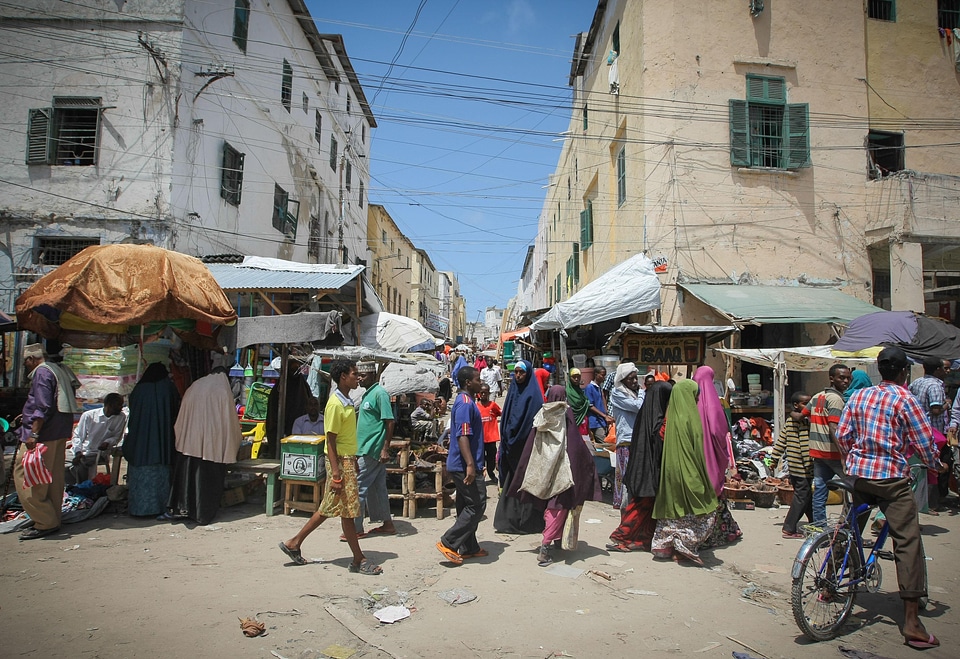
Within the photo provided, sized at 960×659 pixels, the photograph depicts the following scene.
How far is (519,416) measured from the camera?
5973 mm

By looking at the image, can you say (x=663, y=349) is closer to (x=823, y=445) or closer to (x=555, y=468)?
(x=823, y=445)

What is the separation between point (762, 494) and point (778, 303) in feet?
17.6

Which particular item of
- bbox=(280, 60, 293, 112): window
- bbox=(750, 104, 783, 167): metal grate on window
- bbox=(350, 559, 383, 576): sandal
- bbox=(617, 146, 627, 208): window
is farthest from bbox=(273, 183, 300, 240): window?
bbox=(350, 559, 383, 576): sandal

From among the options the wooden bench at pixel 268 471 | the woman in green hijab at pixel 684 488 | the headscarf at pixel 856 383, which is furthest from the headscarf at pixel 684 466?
the wooden bench at pixel 268 471

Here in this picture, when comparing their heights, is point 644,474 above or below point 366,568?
above

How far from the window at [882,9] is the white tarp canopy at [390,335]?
13.3 m

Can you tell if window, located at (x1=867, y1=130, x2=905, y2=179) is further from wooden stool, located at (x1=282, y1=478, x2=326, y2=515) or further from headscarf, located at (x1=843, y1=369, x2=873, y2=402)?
wooden stool, located at (x1=282, y1=478, x2=326, y2=515)

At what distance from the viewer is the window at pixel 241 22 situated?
14500mm

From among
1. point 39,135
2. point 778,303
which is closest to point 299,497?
point 778,303

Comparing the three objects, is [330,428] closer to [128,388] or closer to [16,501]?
[16,501]

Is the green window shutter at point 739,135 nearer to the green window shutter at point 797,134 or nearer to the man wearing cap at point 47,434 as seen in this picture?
the green window shutter at point 797,134

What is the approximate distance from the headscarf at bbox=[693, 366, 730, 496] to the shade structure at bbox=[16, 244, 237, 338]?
511cm

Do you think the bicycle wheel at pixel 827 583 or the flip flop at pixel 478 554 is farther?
the flip flop at pixel 478 554

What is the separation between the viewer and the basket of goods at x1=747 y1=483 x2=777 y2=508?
7.47 metres
